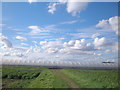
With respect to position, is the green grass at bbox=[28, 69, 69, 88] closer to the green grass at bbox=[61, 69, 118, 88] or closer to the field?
the field

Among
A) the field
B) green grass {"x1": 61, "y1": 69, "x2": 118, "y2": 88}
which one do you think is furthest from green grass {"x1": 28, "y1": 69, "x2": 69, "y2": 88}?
green grass {"x1": 61, "y1": 69, "x2": 118, "y2": 88}

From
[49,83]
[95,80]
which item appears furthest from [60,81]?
[95,80]

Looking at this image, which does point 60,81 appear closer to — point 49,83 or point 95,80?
point 49,83

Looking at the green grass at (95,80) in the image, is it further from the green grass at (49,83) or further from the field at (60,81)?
the green grass at (49,83)

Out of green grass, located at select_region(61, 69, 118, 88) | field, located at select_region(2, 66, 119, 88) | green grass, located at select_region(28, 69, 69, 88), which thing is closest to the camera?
green grass, located at select_region(61, 69, 118, 88)

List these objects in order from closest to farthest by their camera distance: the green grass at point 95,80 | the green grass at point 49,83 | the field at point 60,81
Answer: the green grass at point 95,80
the green grass at point 49,83
the field at point 60,81

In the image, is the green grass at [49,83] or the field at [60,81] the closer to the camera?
the green grass at [49,83]

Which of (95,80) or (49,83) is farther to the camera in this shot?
(95,80)

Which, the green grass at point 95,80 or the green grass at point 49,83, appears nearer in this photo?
the green grass at point 95,80

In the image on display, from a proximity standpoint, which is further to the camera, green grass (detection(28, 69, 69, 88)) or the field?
the field

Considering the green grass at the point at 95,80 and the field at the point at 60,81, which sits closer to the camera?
the green grass at the point at 95,80

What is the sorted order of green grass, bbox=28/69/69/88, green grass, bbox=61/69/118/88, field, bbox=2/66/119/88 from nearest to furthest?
green grass, bbox=61/69/118/88, green grass, bbox=28/69/69/88, field, bbox=2/66/119/88

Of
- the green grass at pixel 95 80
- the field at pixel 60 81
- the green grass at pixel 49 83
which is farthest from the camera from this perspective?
the field at pixel 60 81

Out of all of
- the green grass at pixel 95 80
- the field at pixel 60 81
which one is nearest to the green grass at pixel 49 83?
the field at pixel 60 81
